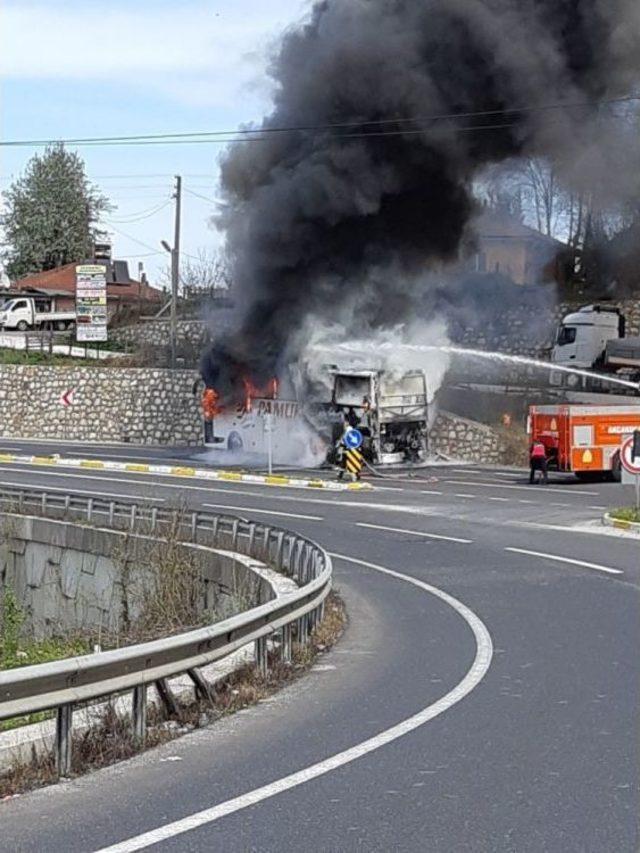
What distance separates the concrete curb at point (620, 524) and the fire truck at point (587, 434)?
27.6ft

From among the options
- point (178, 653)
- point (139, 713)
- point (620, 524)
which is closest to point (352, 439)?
point (620, 524)

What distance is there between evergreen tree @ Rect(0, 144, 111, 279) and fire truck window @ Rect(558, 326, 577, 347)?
4506 cm

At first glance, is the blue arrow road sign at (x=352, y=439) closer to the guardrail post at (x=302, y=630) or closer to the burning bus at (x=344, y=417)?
the burning bus at (x=344, y=417)

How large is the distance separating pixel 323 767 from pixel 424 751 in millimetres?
677

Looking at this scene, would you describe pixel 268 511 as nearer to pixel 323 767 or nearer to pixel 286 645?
pixel 286 645

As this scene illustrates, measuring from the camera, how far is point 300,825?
6023 millimetres

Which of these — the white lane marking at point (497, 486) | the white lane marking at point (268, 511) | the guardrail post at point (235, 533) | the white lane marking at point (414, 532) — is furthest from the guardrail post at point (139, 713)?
the white lane marking at point (497, 486)

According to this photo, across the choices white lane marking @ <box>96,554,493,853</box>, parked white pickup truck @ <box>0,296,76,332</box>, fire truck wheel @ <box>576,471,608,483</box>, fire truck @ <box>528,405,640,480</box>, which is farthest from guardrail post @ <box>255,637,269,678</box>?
parked white pickup truck @ <box>0,296,76,332</box>

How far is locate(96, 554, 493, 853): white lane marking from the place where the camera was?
5.83 meters

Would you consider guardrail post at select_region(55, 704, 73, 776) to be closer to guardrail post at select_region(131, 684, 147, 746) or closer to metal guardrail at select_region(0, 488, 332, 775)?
metal guardrail at select_region(0, 488, 332, 775)

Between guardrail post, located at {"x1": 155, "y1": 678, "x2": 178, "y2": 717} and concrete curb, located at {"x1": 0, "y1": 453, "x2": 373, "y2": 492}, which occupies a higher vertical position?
guardrail post, located at {"x1": 155, "y1": 678, "x2": 178, "y2": 717}

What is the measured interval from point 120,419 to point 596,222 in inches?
877

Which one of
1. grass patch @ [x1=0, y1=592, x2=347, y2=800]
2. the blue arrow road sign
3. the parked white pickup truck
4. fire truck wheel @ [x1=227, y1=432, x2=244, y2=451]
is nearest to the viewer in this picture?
grass patch @ [x1=0, y1=592, x2=347, y2=800]

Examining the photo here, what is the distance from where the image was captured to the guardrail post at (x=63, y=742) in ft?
23.0
